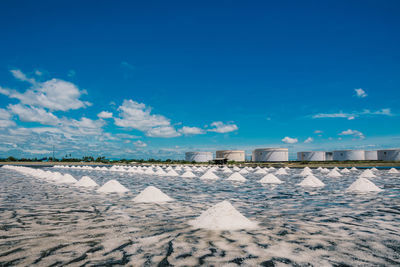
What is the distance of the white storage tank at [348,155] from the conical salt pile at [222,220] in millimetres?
79933

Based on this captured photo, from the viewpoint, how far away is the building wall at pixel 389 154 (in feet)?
220

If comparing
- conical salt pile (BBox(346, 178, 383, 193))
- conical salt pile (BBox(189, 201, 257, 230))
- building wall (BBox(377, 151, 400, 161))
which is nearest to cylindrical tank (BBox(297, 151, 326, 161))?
building wall (BBox(377, 151, 400, 161))

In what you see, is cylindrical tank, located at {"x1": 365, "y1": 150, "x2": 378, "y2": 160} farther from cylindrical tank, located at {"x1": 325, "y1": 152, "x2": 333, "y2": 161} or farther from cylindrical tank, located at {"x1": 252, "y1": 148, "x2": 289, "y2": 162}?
cylindrical tank, located at {"x1": 252, "y1": 148, "x2": 289, "y2": 162}

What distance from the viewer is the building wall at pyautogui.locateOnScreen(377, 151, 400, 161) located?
66.9m

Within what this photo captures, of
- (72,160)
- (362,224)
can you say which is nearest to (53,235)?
(362,224)

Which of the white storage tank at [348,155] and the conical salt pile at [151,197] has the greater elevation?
the white storage tank at [348,155]

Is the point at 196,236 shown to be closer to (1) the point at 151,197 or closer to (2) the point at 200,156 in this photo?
Answer: (1) the point at 151,197

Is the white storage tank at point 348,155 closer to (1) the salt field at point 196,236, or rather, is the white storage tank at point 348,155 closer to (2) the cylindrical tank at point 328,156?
(2) the cylindrical tank at point 328,156

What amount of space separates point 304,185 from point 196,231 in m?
13.1

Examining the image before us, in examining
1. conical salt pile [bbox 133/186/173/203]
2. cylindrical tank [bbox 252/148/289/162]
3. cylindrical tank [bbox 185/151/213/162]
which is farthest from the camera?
cylindrical tank [bbox 185/151/213/162]

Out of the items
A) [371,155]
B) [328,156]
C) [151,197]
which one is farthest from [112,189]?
[371,155]

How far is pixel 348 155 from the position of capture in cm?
7506

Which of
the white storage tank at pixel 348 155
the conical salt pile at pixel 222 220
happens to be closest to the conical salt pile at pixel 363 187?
the conical salt pile at pixel 222 220

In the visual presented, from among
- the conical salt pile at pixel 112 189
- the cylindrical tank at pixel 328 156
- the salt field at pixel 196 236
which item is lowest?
the salt field at pixel 196 236
